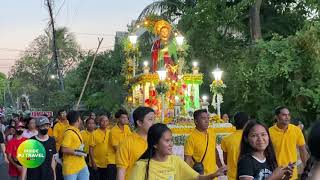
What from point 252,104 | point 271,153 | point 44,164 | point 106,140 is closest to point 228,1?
point 252,104

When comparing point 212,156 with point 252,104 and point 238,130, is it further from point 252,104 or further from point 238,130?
point 252,104

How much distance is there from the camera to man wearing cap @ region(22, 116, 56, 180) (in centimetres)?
883

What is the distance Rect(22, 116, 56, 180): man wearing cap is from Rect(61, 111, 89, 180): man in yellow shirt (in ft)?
0.60

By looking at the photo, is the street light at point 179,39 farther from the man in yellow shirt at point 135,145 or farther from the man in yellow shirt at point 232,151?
the man in yellow shirt at point 135,145

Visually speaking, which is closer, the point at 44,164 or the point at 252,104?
the point at 44,164

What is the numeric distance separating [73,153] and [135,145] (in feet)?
9.54

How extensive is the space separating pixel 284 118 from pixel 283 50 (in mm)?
15039

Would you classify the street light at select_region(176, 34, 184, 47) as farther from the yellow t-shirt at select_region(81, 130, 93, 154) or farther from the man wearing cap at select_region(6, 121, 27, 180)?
the man wearing cap at select_region(6, 121, 27, 180)

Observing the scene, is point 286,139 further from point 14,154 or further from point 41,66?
point 41,66

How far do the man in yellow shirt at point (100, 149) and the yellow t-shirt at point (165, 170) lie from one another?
602 centimetres

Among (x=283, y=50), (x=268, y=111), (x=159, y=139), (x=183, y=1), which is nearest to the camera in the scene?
(x=159, y=139)

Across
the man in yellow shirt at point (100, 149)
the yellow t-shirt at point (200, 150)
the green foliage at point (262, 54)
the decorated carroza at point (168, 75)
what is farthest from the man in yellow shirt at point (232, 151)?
the green foliage at point (262, 54)

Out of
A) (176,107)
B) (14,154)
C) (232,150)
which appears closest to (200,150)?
(232,150)

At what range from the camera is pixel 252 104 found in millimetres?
25266
